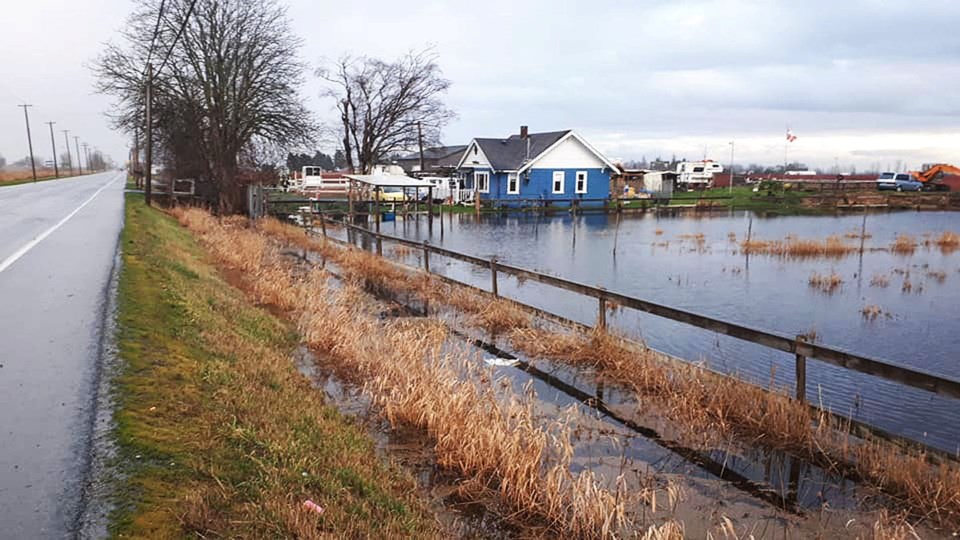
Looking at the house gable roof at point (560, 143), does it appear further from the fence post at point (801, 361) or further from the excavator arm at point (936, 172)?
the fence post at point (801, 361)

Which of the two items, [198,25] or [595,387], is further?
[198,25]

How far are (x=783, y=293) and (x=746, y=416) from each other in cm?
1077

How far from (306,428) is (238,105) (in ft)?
107

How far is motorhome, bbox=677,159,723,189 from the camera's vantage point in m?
76.5

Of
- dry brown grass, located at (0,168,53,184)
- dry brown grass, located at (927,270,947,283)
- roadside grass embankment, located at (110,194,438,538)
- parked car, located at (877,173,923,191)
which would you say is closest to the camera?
roadside grass embankment, located at (110,194,438,538)

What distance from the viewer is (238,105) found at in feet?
114

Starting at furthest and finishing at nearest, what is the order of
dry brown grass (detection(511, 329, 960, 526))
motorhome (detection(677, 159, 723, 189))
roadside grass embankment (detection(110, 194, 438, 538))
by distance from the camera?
motorhome (detection(677, 159, 723, 189)) < dry brown grass (detection(511, 329, 960, 526)) < roadside grass embankment (detection(110, 194, 438, 538))

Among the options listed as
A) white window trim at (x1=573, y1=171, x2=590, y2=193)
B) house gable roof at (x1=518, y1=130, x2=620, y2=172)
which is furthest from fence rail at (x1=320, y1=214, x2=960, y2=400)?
white window trim at (x1=573, y1=171, x2=590, y2=193)

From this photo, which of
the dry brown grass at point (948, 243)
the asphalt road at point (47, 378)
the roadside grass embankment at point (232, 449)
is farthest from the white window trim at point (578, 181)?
the roadside grass embankment at point (232, 449)

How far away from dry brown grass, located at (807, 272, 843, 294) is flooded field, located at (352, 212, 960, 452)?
5cm

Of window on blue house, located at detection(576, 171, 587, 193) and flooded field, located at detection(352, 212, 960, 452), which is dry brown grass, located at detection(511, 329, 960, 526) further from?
window on blue house, located at detection(576, 171, 587, 193)

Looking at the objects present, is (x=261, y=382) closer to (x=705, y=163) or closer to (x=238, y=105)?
(x=238, y=105)

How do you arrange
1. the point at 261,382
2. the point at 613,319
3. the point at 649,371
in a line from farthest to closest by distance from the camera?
the point at 613,319
the point at 649,371
the point at 261,382

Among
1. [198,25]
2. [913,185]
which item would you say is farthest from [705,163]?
[198,25]
